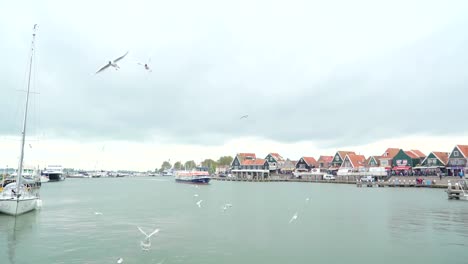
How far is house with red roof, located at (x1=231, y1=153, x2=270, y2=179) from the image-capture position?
167 metres

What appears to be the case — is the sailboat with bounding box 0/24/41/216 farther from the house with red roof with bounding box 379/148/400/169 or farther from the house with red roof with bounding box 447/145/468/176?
the house with red roof with bounding box 379/148/400/169

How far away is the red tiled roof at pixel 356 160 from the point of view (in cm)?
13671

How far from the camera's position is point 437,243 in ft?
80.7

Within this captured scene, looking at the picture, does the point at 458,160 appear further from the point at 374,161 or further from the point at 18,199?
the point at 18,199

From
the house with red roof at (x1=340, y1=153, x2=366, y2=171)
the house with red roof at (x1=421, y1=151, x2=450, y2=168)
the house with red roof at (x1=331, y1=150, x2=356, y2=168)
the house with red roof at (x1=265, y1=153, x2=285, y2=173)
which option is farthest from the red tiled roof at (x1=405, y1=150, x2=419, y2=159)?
the house with red roof at (x1=265, y1=153, x2=285, y2=173)

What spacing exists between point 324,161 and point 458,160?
59.7 m

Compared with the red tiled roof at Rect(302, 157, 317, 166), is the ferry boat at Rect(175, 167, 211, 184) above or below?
below

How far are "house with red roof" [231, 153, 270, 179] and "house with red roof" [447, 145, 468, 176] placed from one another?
7665cm

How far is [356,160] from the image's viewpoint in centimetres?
13825

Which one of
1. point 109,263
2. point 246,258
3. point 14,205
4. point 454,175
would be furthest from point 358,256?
point 454,175

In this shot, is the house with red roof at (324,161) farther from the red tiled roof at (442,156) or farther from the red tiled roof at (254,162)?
the red tiled roof at (442,156)

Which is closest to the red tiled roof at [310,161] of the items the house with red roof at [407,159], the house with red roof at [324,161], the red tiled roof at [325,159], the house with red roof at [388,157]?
the house with red roof at [324,161]

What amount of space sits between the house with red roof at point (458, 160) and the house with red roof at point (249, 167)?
76651mm

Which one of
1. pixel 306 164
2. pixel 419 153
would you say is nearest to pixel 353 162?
pixel 419 153
